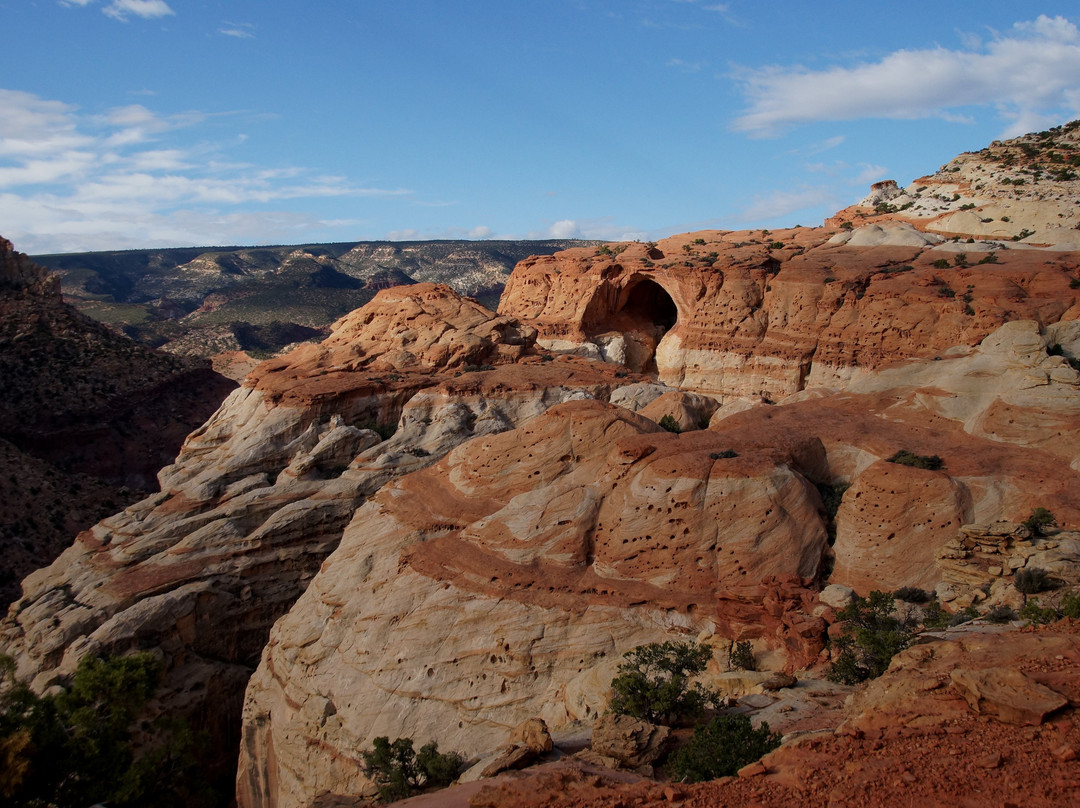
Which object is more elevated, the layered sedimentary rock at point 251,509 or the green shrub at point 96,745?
the layered sedimentary rock at point 251,509

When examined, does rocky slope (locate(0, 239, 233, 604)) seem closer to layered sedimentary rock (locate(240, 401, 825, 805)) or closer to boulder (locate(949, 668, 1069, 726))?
layered sedimentary rock (locate(240, 401, 825, 805))

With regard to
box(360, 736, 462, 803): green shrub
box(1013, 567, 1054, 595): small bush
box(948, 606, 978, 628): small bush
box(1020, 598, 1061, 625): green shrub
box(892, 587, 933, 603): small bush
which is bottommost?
box(360, 736, 462, 803): green shrub

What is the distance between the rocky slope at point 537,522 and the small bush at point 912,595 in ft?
1.47

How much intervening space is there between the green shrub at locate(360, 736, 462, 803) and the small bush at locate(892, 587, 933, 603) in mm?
9527

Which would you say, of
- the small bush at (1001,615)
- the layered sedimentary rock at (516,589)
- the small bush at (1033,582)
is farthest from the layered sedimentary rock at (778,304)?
the small bush at (1001,615)

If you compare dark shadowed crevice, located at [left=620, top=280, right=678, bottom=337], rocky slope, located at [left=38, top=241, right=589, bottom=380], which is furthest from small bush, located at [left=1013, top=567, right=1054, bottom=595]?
rocky slope, located at [left=38, top=241, right=589, bottom=380]

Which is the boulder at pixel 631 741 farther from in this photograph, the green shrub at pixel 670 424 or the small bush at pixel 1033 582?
the green shrub at pixel 670 424

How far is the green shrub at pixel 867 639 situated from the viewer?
1422 cm

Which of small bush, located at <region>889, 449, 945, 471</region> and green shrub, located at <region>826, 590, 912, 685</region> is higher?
small bush, located at <region>889, 449, 945, 471</region>

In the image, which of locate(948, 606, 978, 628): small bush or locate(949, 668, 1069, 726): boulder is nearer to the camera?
locate(949, 668, 1069, 726): boulder

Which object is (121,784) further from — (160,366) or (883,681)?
(160,366)

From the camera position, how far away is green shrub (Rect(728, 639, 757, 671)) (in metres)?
16.0

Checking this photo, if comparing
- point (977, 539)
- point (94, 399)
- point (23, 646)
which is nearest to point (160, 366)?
point (94, 399)

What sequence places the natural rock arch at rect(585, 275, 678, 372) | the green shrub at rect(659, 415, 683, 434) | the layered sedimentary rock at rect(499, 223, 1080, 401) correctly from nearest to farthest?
the green shrub at rect(659, 415, 683, 434), the layered sedimentary rock at rect(499, 223, 1080, 401), the natural rock arch at rect(585, 275, 678, 372)
